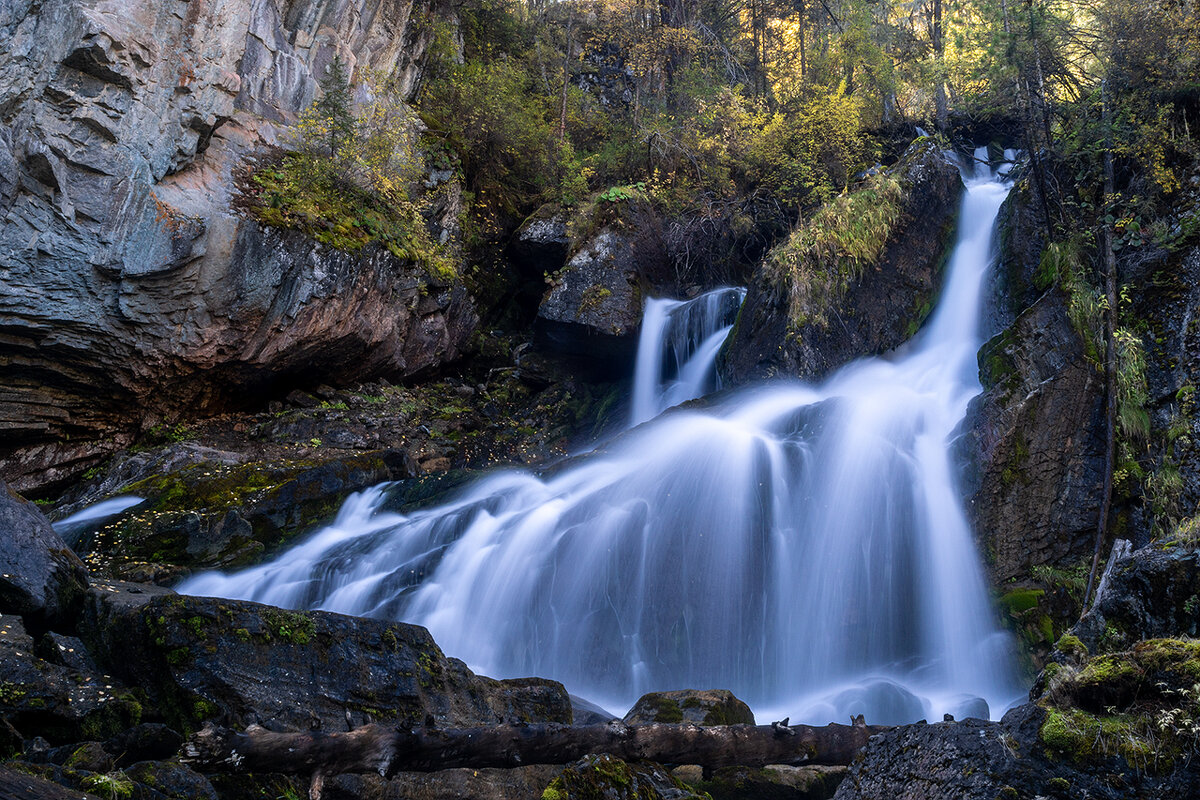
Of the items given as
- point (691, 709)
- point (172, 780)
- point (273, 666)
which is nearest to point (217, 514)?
point (273, 666)

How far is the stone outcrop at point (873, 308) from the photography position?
1059cm

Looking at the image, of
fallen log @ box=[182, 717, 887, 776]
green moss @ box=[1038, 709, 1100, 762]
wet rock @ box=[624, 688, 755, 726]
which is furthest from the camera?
wet rock @ box=[624, 688, 755, 726]

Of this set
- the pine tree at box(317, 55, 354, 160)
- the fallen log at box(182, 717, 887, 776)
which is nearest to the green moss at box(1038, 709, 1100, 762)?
the fallen log at box(182, 717, 887, 776)

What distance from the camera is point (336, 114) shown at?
1149 cm

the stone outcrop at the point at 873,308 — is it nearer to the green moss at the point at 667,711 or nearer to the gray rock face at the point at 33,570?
the green moss at the point at 667,711

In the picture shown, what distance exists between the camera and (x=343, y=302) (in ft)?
36.8

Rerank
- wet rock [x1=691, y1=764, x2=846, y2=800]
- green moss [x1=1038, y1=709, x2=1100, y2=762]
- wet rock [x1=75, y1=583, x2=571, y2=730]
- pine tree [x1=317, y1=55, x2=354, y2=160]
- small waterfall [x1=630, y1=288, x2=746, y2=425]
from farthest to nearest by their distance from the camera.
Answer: small waterfall [x1=630, y1=288, x2=746, y2=425]
pine tree [x1=317, y1=55, x2=354, y2=160]
wet rock [x1=691, y1=764, x2=846, y2=800]
wet rock [x1=75, y1=583, x2=571, y2=730]
green moss [x1=1038, y1=709, x2=1100, y2=762]

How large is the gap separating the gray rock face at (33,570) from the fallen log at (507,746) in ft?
7.13

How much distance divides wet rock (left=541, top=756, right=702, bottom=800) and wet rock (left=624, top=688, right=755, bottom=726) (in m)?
1.10

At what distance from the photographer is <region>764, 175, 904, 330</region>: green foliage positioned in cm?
1054

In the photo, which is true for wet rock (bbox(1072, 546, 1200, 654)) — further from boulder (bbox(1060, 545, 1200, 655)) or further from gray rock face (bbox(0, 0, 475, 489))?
gray rock face (bbox(0, 0, 475, 489))

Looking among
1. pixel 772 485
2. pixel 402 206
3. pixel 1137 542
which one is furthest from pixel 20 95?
pixel 1137 542

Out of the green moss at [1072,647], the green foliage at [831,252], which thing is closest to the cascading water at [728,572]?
the green foliage at [831,252]

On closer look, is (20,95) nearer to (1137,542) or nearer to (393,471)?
(393,471)
